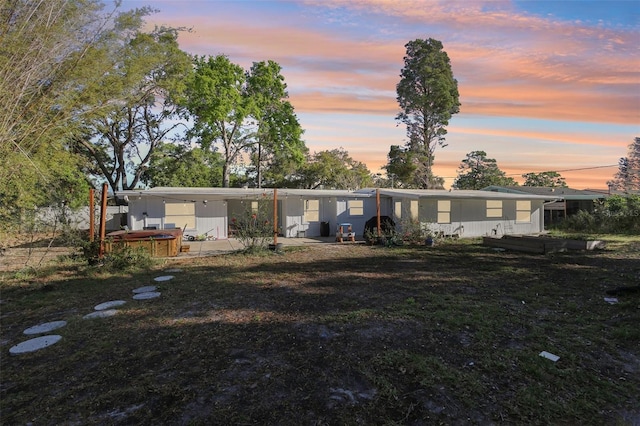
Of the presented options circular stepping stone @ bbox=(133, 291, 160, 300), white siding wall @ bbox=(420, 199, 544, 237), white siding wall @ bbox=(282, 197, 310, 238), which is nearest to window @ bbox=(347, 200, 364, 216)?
white siding wall @ bbox=(282, 197, 310, 238)

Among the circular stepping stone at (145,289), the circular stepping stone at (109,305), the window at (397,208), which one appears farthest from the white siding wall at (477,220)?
the circular stepping stone at (109,305)

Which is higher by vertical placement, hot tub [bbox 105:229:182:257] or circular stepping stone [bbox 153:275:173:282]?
hot tub [bbox 105:229:182:257]

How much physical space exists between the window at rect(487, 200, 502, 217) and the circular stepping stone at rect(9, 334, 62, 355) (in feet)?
57.7

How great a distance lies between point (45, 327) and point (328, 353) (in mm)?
3798

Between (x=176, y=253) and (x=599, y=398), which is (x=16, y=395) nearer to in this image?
(x=599, y=398)

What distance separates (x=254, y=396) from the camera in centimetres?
283

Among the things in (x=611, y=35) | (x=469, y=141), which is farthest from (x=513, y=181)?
(x=611, y=35)

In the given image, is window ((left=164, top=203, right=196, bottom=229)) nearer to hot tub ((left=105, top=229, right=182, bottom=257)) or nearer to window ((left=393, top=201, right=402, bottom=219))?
hot tub ((left=105, top=229, right=182, bottom=257))

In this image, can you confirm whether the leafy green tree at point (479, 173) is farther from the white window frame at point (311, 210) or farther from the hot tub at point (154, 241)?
the hot tub at point (154, 241)

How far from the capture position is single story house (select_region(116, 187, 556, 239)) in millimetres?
14625

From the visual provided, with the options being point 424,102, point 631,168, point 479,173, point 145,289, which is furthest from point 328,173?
point 631,168

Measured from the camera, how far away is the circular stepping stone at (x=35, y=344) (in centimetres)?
388

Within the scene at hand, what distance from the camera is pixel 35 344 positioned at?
404 centimetres

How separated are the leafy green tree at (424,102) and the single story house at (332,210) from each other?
10.4 m
